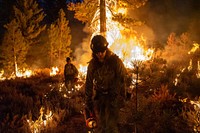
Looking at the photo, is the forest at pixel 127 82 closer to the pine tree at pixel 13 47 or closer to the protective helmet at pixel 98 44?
the pine tree at pixel 13 47

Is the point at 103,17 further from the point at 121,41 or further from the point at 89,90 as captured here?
the point at 89,90

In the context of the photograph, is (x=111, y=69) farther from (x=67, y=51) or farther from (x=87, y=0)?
(x=67, y=51)

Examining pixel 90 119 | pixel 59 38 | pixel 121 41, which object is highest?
pixel 59 38

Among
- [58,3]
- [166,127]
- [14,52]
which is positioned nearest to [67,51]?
[14,52]

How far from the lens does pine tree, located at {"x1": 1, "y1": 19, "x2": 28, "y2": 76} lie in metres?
26.3

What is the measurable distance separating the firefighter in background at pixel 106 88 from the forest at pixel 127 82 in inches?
10.7

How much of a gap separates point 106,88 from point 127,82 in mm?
2752

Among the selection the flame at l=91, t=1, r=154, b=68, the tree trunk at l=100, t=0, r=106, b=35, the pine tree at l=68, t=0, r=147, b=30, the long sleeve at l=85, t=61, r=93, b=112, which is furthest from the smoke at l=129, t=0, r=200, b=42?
the long sleeve at l=85, t=61, r=93, b=112

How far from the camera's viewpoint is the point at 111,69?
460 centimetres

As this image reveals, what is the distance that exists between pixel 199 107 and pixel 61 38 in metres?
28.1

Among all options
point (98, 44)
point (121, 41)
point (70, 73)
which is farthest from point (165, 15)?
point (98, 44)

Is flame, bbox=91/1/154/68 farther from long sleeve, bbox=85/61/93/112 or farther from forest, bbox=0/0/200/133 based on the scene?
long sleeve, bbox=85/61/93/112

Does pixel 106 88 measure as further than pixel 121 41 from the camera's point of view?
No

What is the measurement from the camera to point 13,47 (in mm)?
26797
